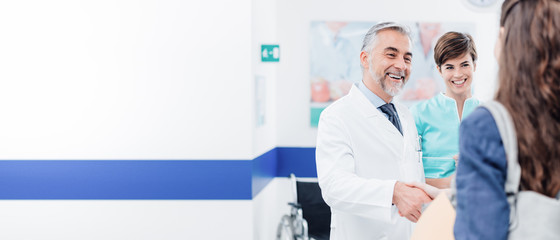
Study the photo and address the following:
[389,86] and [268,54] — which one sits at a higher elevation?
[268,54]

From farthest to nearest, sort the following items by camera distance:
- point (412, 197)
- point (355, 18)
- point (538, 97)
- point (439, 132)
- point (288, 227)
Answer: point (355, 18)
point (288, 227)
point (439, 132)
point (412, 197)
point (538, 97)

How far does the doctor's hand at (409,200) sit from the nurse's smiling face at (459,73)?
0.81m

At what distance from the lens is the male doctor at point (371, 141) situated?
5.19 ft

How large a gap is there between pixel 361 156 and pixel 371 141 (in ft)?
0.20

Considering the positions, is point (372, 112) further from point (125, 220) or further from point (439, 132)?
point (125, 220)

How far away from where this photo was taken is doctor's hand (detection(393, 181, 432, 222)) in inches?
51.3

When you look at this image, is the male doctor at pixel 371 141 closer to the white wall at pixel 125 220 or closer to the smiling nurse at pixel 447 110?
the smiling nurse at pixel 447 110

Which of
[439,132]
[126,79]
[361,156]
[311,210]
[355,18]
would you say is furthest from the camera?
[355,18]

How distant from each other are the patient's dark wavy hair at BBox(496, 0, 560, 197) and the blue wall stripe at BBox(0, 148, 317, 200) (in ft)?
8.05

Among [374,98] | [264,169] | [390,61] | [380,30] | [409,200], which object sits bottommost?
[264,169]

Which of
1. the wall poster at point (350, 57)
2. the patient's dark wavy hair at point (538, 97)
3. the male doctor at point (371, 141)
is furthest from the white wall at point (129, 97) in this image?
the patient's dark wavy hair at point (538, 97)

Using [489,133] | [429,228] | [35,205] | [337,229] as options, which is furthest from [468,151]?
[35,205]

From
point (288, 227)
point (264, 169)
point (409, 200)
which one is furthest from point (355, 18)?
point (409, 200)

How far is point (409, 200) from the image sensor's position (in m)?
1.33
